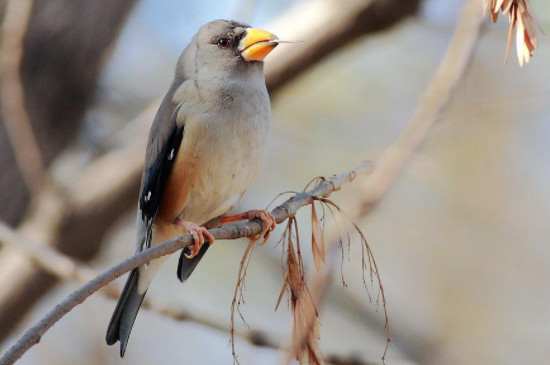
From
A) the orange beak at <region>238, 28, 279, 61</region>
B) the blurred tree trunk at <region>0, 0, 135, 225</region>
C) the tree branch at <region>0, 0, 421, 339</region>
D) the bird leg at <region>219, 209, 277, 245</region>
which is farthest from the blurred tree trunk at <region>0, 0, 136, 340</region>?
the bird leg at <region>219, 209, 277, 245</region>

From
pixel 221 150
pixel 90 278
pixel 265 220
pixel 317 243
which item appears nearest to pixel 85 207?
pixel 90 278

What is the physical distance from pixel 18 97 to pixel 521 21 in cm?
390

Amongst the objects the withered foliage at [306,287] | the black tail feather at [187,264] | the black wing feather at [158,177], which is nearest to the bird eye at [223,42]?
the black wing feather at [158,177]

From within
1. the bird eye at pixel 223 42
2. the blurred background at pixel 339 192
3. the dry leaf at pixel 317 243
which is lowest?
the blurred background at pixel 339 192

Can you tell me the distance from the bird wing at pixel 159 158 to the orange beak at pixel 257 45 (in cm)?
44

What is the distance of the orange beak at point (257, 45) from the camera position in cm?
404

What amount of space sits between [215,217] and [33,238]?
169 centimetres

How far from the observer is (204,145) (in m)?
3.85

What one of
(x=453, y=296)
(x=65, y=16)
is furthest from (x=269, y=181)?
(x=65, y=16)

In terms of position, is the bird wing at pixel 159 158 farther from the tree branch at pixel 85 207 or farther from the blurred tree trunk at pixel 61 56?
the blurred tree trunk at pixel 61 56

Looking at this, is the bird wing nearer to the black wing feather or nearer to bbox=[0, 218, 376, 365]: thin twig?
the black wing feather

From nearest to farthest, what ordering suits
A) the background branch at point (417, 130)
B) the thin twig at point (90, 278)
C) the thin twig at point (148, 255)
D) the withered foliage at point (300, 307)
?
1. the thin twig at point (148, 255)
2. the withered foliage at point (300, 307)
3. the background branch at point (417, 130)
4. the thin twig at point (90, 278)

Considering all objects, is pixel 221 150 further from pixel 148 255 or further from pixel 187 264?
pixel 148 255

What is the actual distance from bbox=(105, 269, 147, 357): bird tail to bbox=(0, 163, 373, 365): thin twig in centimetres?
120
